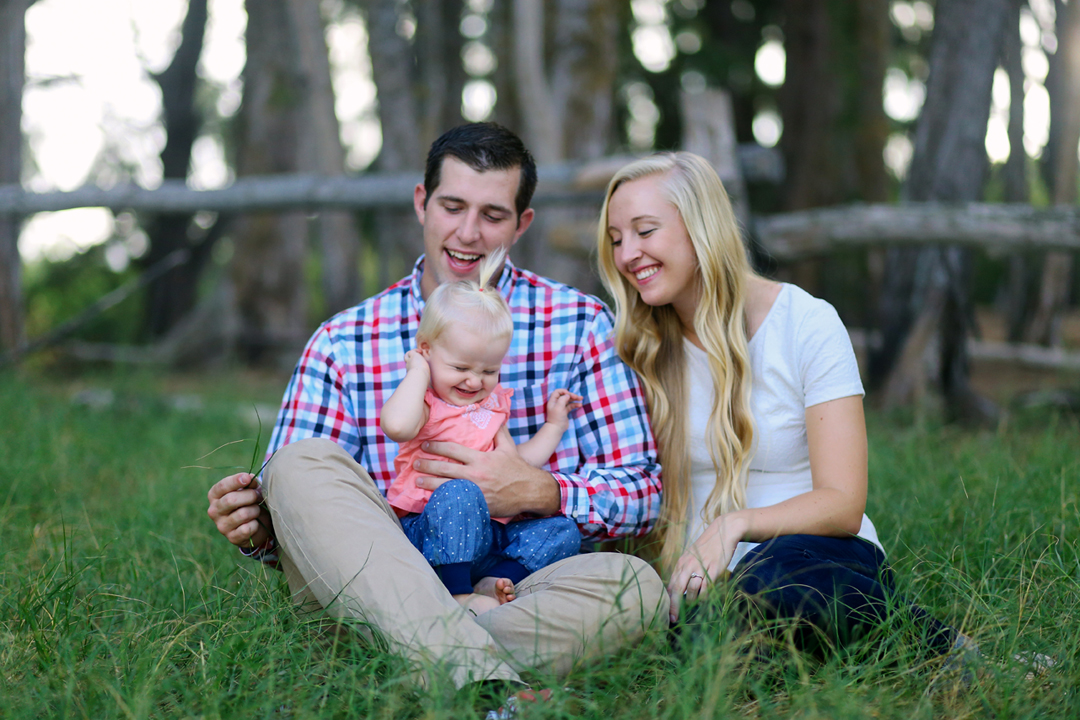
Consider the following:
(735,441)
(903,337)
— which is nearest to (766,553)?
(735,441)

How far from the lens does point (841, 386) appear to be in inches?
92.5

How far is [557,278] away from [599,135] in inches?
45.4

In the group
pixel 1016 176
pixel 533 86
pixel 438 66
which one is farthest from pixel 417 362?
pixel 1016 176

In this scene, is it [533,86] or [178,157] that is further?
[178,157]

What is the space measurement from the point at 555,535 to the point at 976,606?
41.7 inches

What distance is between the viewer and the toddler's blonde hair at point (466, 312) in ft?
7.88

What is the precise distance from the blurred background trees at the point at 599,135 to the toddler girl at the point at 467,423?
258 cm

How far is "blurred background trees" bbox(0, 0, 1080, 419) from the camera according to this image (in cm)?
519

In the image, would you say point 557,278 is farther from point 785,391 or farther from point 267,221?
point 267,221

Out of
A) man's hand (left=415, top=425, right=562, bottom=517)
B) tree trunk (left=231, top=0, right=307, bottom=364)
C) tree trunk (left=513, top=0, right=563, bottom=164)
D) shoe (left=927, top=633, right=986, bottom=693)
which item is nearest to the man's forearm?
man's hand (left=415, top=425, right=562, bottom=517)

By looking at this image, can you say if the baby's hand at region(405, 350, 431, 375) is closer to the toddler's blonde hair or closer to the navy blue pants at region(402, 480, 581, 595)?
the toddler's blonde hair

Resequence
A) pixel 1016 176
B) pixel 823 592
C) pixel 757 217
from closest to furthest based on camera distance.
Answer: pixel 823 592
pixel 757 217
pixel 1016 176

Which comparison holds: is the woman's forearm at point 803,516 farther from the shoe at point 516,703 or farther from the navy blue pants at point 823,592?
the shoe at point 516,703

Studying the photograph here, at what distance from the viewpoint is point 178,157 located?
31.3 ft
